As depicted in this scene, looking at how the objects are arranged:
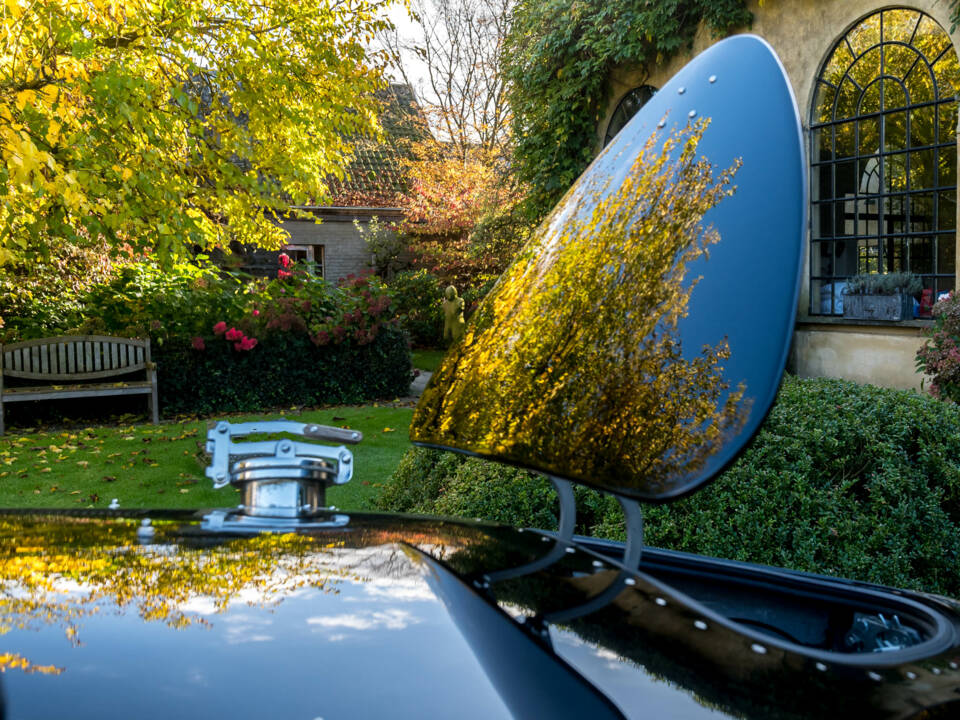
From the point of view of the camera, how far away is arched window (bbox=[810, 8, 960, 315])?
25.4 feet

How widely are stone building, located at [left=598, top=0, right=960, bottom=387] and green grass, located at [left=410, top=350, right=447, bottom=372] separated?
7448 mm

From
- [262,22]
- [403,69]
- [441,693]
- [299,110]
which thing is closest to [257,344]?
[299,110]

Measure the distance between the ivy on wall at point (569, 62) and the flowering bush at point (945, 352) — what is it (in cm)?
423

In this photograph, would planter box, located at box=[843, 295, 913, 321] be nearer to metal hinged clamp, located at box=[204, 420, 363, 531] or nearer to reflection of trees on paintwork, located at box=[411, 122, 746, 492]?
reflection of trees on paintwork, located at box=[411, 122, 746, 492]

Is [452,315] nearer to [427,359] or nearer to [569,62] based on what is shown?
[427,359]

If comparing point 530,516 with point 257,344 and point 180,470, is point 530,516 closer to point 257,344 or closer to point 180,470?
point 180,470

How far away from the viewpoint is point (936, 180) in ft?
25.9

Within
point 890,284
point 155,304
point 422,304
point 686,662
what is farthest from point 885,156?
point 422,304

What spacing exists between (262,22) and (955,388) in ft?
25.7

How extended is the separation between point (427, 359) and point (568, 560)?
14924 mm

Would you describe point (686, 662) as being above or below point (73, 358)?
below

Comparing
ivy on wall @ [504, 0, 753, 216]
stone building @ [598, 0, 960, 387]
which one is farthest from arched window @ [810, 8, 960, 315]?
ivy on wall @ [504, 0, 753, 216]

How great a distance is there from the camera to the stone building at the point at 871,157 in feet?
25.2

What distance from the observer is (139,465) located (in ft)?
23.8
